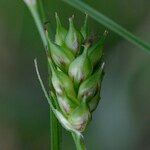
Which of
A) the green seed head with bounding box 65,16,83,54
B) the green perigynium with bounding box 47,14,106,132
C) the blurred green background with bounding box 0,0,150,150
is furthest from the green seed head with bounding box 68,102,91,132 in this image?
the blurred green background with bounding box 0,0,150,150

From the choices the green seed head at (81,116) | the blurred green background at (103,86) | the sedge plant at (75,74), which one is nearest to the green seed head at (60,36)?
the sedge plant at (75,74)

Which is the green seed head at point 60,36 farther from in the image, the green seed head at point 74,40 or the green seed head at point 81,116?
the green seed head at point 81,116

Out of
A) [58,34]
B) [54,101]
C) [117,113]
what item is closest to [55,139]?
[54,101]

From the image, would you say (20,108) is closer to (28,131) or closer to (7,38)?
(28,131)

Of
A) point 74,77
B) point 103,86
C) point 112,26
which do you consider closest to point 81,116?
point 74,77

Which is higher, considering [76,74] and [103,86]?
[76,74]

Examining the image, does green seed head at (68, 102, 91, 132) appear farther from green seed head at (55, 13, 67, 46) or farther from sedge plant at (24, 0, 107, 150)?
green seed head at (55, 13, 67, 46)

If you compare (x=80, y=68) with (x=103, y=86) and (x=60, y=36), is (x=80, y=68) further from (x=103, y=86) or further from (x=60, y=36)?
(x=103, y=86)

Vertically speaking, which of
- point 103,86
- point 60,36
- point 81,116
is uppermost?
point 60,36
